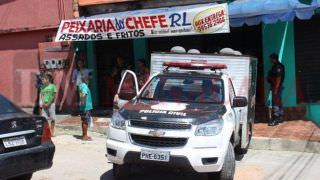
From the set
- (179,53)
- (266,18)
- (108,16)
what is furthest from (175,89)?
(108,16)

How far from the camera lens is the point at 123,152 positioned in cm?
754

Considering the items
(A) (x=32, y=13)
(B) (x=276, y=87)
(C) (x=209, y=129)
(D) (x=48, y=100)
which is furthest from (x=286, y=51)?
(A) (x=32, y=13)

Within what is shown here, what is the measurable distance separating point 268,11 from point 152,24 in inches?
111

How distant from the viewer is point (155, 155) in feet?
24.2

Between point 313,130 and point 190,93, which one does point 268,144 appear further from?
point 190,93

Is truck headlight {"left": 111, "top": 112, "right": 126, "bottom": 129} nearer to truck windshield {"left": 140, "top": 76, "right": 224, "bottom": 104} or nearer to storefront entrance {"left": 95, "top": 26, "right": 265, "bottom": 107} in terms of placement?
truck windshield {"left": 140, "top": 76, "right": 224, "bottom": 104}

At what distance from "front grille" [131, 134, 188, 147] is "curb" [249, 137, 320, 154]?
4.34 metres

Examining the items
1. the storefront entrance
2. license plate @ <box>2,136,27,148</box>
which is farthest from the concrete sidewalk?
license plate @ <box>2,136,27,148</box>

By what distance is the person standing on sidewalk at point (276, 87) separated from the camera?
12992 mm

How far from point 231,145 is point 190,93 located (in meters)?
1.16

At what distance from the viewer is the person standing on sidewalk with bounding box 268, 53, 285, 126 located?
42.6 ft

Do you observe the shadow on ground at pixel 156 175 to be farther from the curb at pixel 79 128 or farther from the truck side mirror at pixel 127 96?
the curb at pixel 79 128

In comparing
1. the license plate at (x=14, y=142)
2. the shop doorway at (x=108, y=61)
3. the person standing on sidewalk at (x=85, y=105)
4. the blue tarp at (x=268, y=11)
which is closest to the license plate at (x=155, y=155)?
the license plate at (x=14, y=142)

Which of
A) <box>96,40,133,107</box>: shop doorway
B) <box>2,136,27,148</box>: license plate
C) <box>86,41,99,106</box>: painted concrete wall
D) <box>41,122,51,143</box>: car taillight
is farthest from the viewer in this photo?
<box>86,41,99,106</box>: painted concrete wall
